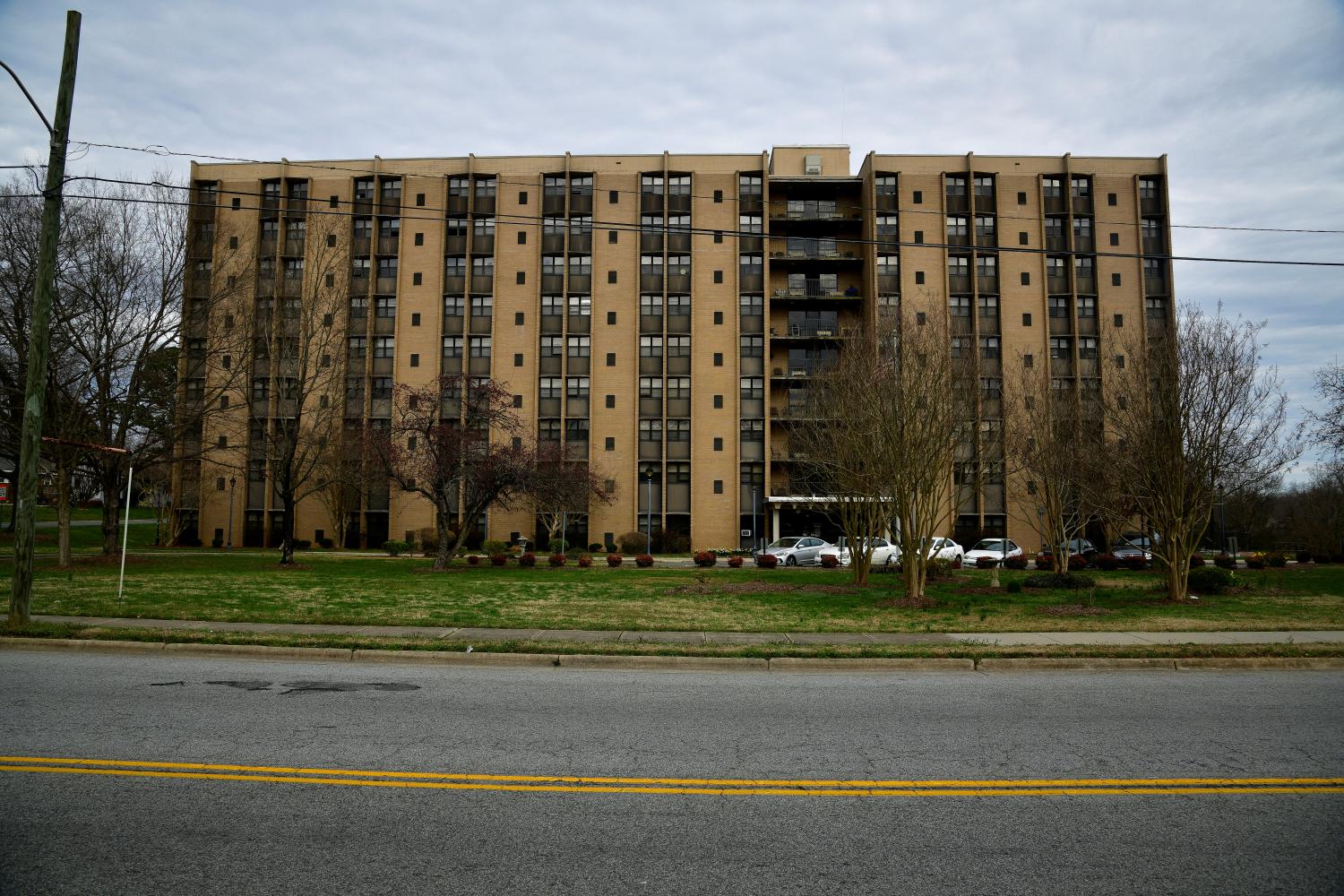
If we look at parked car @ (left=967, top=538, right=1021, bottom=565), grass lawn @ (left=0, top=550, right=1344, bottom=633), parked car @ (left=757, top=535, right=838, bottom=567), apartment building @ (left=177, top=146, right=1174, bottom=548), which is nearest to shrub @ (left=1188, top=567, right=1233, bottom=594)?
grass lawn @ (left=0, top=550, right=1344, bottom=633)

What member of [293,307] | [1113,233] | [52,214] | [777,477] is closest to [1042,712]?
[52,214]

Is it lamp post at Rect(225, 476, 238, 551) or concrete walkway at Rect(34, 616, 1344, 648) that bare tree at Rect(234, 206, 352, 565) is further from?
concrete walkway at Rect(34, 616, 1344, 648)

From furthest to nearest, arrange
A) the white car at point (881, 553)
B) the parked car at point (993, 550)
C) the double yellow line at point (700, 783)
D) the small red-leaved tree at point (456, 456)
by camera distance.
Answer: the parked car at point (993, 550) → the white car at point (881, 553) → the small red-leaved tree at point (456, 456) → the double yellow line at point (700, 783)

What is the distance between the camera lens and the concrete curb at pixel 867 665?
1039cm

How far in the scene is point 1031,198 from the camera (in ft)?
179

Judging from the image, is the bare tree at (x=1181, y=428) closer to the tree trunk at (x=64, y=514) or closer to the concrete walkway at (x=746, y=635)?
the concrete walkway at (x=746, y=635)

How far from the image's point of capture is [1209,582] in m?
21.3

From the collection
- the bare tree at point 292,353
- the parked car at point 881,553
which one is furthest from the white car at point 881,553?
the bare tree at point 292,353

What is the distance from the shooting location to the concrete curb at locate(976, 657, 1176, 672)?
416 inches

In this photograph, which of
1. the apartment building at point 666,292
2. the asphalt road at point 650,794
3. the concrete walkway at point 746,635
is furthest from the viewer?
the apartment building at point 666,292

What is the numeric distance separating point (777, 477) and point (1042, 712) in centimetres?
4702

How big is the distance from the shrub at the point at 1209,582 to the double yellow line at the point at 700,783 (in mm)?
18330

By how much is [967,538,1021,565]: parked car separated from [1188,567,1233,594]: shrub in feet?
41.6

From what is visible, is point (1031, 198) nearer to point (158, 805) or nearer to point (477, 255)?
point (477, 255)
